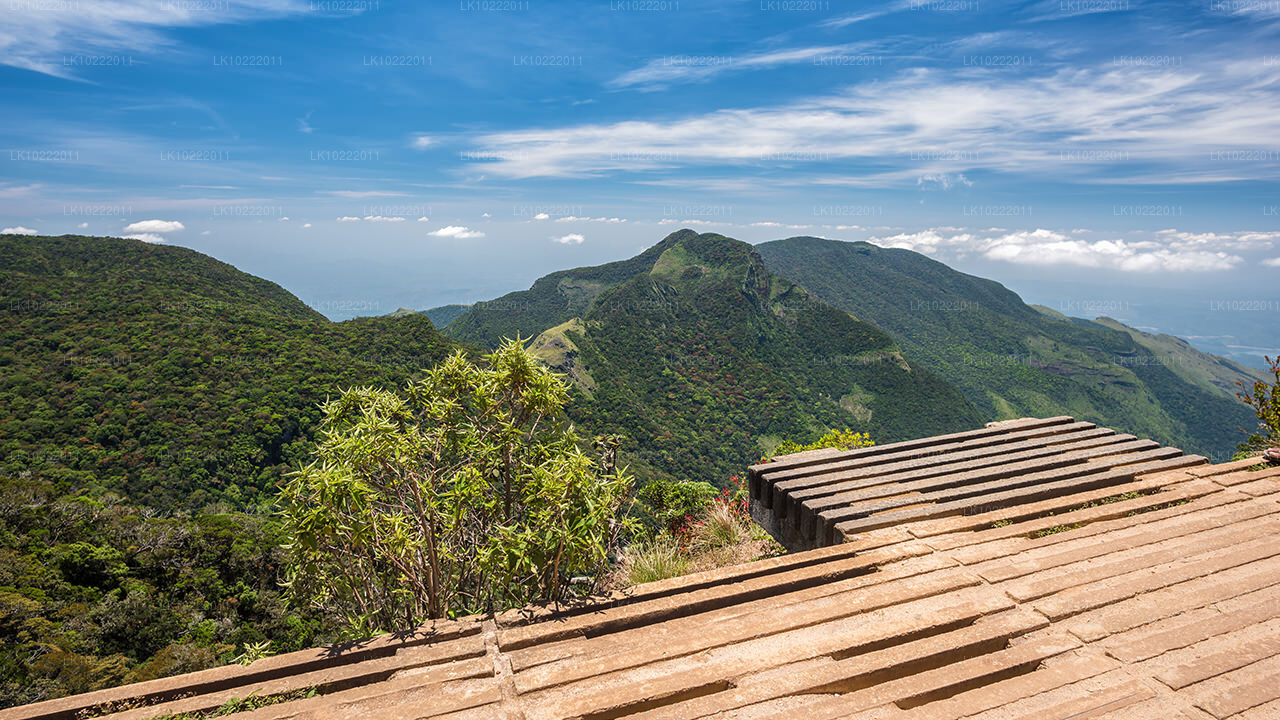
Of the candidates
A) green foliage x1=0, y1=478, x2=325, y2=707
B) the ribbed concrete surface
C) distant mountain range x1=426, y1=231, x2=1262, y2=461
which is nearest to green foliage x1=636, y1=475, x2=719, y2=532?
the ribbed concrete surface

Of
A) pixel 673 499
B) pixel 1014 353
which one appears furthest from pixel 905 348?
pixel 673 499

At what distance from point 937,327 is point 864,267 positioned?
38924 mm

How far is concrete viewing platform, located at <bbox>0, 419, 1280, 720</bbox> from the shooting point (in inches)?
86.1

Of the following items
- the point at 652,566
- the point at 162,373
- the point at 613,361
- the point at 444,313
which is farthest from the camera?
the point at 444,313

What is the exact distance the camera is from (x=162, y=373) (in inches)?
1230

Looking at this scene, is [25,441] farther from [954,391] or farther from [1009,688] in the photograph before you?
[954,391]

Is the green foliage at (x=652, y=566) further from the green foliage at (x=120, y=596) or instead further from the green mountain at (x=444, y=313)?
the green mountain at (x=444, y=313)

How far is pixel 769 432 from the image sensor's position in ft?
214

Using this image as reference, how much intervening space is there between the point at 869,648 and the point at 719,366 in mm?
77501

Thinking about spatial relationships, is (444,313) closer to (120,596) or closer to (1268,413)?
(120,596)

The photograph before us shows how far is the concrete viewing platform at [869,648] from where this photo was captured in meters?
2.19

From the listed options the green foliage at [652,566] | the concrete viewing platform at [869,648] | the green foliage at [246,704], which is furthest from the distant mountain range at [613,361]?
the green foliage at [246,704]

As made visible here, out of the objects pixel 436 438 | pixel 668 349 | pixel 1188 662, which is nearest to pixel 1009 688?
pixel 1188 662

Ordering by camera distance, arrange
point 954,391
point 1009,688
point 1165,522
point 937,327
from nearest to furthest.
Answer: point 1009,688 → point 1165,522 → point 954,391 → point 937,327
